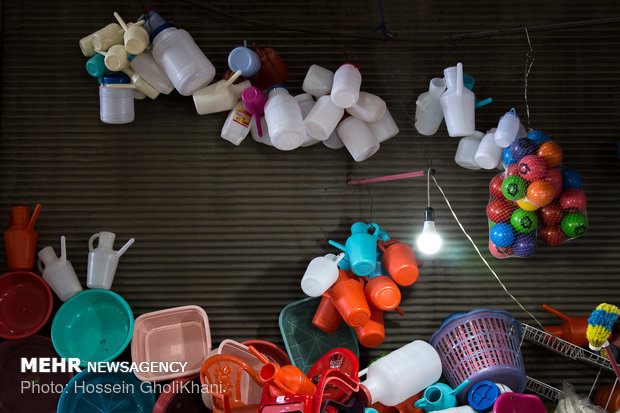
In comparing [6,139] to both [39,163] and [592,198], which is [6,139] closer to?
[39,163]

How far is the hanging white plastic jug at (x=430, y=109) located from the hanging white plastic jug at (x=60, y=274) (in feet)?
7.36

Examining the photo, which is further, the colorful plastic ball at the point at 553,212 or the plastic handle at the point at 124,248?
the plastic handle at the point at 124,248

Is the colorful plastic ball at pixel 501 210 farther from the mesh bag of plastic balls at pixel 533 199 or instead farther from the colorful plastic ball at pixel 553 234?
the colorful plastic ball at pixel 553 234

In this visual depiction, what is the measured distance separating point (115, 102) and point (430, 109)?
1862 millimetres

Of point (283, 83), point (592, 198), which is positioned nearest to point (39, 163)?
point (283, 83)

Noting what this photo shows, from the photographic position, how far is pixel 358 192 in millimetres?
3242

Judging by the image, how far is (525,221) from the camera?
8.94 feet

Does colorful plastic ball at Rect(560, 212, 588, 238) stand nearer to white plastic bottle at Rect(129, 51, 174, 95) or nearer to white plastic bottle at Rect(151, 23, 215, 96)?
white plastic bottle at Rect(151, 23, 215, 96)

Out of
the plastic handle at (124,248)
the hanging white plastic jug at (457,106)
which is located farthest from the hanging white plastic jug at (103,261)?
the hanging white plastic jug at (457,106)

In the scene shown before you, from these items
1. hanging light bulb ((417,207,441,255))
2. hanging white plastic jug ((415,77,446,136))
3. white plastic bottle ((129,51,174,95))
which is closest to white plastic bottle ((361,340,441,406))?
hanging light bulb ((417,207,441,255))

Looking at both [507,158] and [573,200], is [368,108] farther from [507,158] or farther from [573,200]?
[573,200]

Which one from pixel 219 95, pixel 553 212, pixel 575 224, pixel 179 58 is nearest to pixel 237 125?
pixel 219 95

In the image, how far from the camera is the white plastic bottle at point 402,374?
274 cm

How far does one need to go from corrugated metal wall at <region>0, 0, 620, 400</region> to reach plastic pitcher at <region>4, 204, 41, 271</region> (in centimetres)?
13
